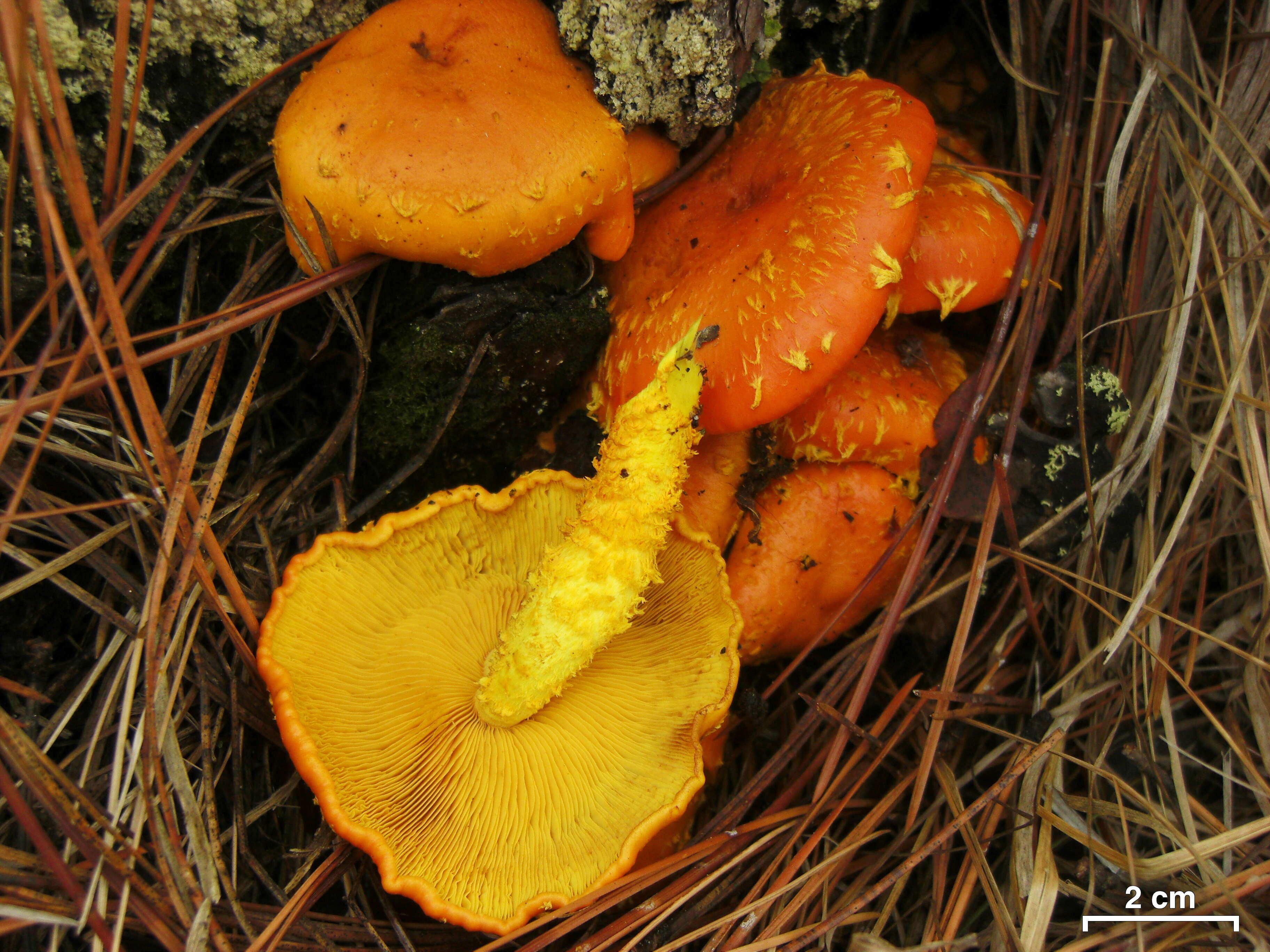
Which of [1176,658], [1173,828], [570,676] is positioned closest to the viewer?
[1173,828]

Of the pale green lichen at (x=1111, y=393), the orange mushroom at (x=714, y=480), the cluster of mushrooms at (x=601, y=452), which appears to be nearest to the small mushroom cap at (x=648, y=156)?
the cluster of mushrooms at (x=601, y=452)

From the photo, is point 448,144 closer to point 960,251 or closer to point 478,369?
point 478,369

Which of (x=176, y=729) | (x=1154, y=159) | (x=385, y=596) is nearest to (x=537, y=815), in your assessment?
(x=385, y=596)

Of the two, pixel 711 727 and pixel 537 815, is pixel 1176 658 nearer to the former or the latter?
pixel 711 727

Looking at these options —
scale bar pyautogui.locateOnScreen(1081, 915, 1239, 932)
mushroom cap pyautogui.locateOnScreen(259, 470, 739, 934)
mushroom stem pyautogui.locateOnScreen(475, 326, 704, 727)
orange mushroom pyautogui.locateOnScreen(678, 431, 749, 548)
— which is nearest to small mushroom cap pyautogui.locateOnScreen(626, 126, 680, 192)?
mushroom stem pyautogui.locateOnScreen(475, 326, 704, 727)

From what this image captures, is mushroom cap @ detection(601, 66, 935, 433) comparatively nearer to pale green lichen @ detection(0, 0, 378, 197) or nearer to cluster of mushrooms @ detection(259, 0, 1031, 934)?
cluster of mushrooms @ detection(259, 0, 1031, 934)

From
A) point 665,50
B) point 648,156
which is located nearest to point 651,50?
point 665,50

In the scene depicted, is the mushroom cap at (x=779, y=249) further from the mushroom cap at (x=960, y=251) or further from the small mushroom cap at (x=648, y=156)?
the mushroom cap at (x=960, y=251)
